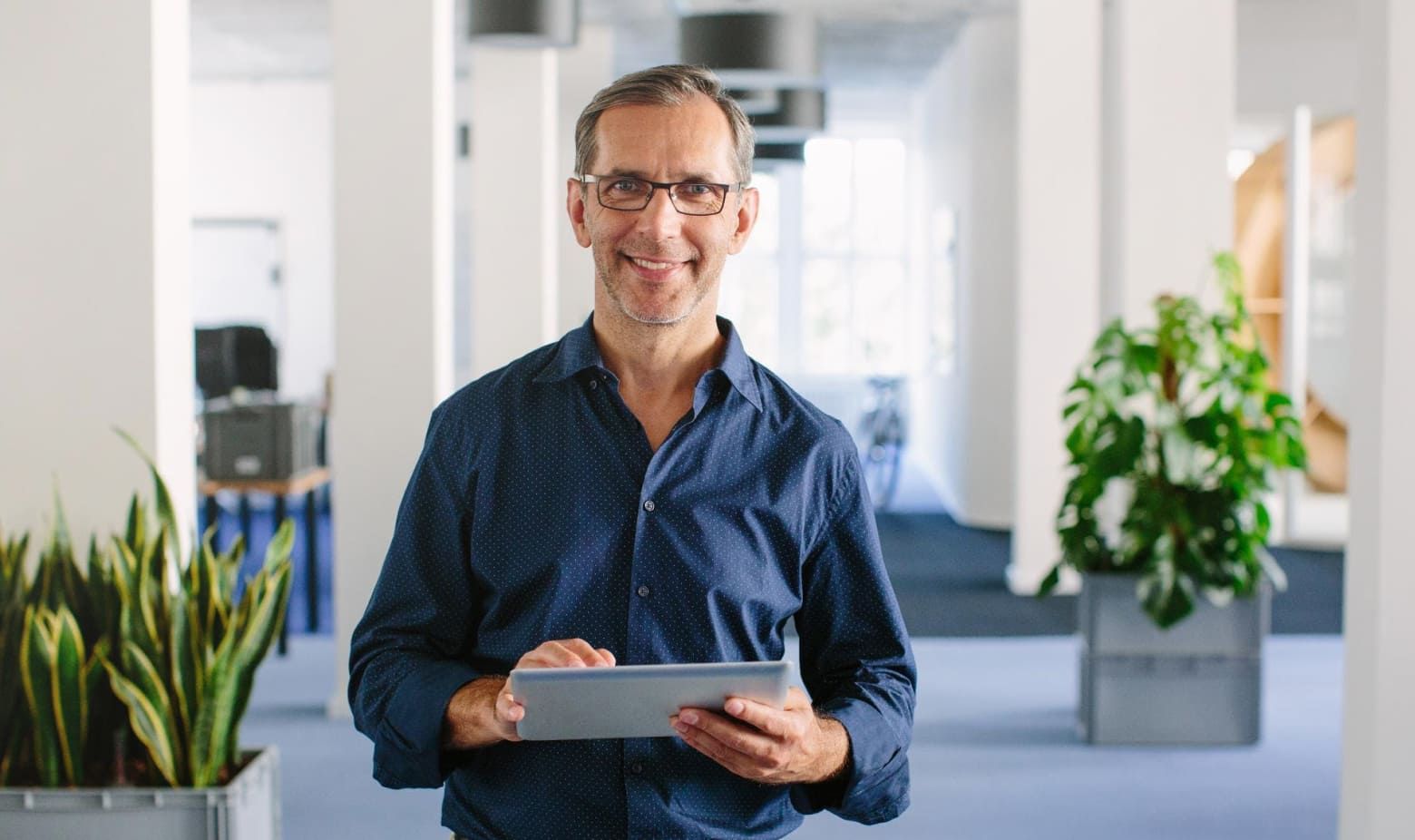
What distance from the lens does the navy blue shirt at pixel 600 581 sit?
167cm

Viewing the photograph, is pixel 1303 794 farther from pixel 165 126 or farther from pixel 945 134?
pixel 945 134

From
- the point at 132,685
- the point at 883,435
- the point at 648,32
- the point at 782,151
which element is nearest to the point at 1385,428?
the point at 132,685

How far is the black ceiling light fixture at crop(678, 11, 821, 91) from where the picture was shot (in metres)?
7.04

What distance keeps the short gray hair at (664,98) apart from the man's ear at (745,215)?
0.7 inches

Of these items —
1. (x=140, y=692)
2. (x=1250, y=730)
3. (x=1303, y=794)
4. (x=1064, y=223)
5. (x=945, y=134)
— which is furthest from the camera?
(x=945, y=134)

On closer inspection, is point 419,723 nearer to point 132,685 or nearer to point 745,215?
point 745,215

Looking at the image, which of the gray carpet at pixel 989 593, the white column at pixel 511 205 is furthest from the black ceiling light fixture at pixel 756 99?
the gray carpet at pixel 989 593

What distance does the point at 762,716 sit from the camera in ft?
4.78

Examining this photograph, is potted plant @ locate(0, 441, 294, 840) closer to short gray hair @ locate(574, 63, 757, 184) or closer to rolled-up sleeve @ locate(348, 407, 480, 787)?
rolled-up sleeve @ locate(348, 407, 480, 787)

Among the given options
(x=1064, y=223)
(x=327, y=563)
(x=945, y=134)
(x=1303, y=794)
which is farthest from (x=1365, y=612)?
(x=945, y=134)

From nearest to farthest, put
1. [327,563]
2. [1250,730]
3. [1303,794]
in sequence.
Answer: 1. [1303,794]
2. [1250,730]
3. [327,563]

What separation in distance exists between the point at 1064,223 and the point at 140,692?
5.84 meters

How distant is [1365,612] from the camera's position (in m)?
3.06

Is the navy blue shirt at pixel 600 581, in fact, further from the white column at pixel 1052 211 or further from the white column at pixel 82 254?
the white column at pixel 1052 211
